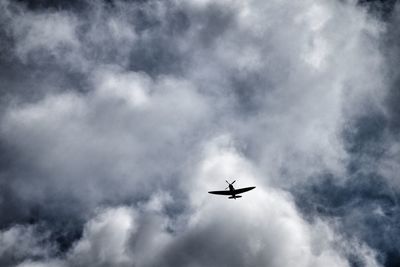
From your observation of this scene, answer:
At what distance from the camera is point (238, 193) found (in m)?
104
